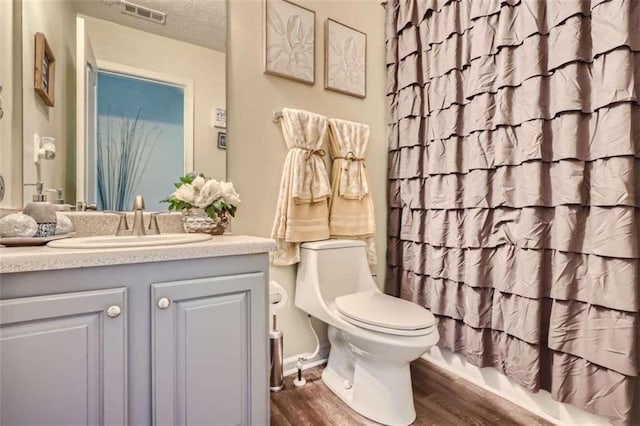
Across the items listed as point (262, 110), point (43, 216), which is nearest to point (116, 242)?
point (43, 216)

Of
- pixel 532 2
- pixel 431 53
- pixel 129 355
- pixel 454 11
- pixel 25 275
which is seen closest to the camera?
pixel 25 275

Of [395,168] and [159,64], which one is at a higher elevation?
[159,64]

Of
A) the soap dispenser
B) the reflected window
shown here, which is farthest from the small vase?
the soap dispenser

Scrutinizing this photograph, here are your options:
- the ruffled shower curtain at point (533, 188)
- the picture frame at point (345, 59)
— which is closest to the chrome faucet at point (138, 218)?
the picture frame at point (345, 59)

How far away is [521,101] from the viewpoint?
1391 millimetres

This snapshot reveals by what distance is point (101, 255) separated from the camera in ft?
2.75

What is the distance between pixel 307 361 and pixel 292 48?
178 cm

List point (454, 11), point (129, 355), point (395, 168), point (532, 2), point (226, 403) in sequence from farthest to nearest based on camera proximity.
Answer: point (395, 168) < point (454, 11) < point (532, 2) < point (226, 403) < point (129, 355)

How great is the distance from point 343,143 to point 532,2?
105 centimetres

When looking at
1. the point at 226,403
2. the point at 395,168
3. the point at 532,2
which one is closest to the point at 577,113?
the point at 532,2

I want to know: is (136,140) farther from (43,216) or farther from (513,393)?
(513,393)

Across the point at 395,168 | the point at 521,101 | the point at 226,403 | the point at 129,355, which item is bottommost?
the point at 226,403

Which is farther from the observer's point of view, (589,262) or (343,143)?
(343,143)

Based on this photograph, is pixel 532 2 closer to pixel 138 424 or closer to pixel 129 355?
pixel 129 355
